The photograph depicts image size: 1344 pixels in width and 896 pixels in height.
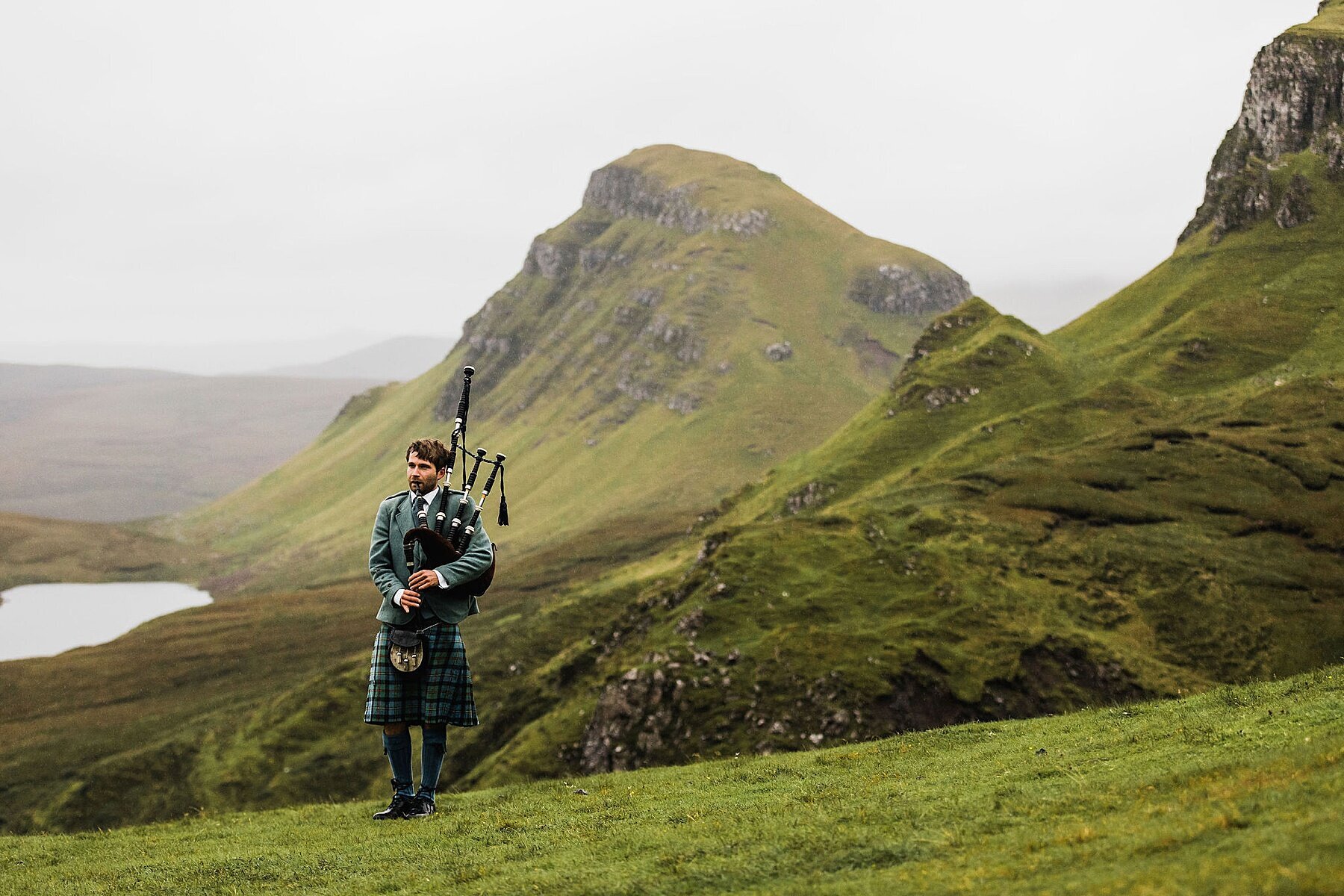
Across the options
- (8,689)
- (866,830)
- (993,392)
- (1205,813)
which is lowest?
(8,689)

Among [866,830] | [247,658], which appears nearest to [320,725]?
[247,658]

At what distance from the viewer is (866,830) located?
13.1 metres

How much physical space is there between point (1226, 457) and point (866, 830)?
210 feet

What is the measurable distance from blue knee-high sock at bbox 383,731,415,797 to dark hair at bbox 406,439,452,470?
4.61 meters

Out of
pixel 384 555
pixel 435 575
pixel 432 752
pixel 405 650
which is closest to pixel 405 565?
pixel 384 555

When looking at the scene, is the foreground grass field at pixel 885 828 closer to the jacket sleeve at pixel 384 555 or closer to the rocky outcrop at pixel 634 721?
the jacket sleeve at pixel 384 555

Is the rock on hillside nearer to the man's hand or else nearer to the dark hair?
the dark hair

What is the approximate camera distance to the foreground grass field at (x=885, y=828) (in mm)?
9953

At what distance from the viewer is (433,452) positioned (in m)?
17.9

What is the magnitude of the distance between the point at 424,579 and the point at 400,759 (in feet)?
11.2

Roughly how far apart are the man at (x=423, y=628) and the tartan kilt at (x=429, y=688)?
1 cm

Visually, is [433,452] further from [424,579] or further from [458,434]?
[424,579]

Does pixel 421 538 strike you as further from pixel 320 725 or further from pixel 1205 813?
pixel 320 725

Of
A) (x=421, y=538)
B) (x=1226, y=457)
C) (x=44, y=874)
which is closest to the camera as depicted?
(x=44, y=874)
